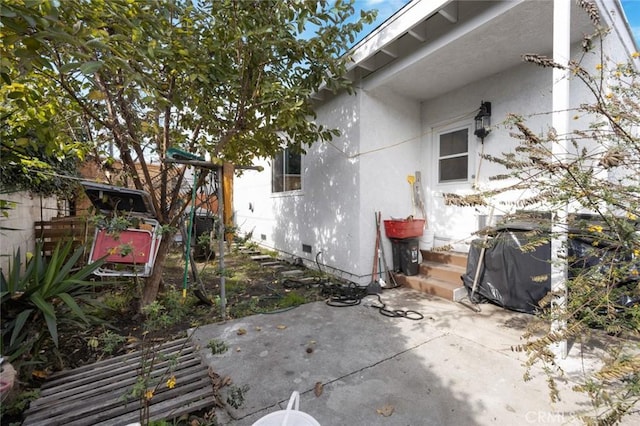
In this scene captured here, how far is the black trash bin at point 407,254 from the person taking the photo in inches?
181

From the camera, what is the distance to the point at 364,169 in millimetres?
4652

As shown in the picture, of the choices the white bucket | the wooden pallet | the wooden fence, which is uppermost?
the wooden fence

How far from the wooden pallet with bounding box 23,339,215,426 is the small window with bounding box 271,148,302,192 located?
474 centimetres

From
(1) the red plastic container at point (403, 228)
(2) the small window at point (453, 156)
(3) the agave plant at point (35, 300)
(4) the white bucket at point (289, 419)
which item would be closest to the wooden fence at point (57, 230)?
(3) the agave plant at point (35, 300)

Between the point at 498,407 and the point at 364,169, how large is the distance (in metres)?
3.49

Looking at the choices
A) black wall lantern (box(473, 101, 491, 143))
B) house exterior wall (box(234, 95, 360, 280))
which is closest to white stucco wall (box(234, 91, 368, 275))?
house exterior wall (box(234, 95, 360, 280))

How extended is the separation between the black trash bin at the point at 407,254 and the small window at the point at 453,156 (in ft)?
4.52

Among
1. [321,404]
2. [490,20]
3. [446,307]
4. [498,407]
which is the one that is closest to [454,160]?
[490,20]

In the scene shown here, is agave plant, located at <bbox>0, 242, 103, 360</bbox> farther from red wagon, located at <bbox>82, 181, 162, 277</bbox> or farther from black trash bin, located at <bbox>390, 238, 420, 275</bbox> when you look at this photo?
black trash bin, located at <bbox>390, 238, 420, 275</bbox>

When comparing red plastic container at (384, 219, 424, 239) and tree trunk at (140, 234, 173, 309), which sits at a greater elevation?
red plastic container at (384, 219, 424, 239)

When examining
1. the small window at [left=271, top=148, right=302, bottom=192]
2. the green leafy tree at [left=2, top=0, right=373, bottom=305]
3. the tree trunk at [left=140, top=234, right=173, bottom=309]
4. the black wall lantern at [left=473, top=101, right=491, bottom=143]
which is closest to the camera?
the green leafy tree at [left=2, top=0, right=373, bottom=305]

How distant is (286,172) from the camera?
714 centimetres

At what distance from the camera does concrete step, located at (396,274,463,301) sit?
4.02 meters

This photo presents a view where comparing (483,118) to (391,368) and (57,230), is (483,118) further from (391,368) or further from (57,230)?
(57,230)
